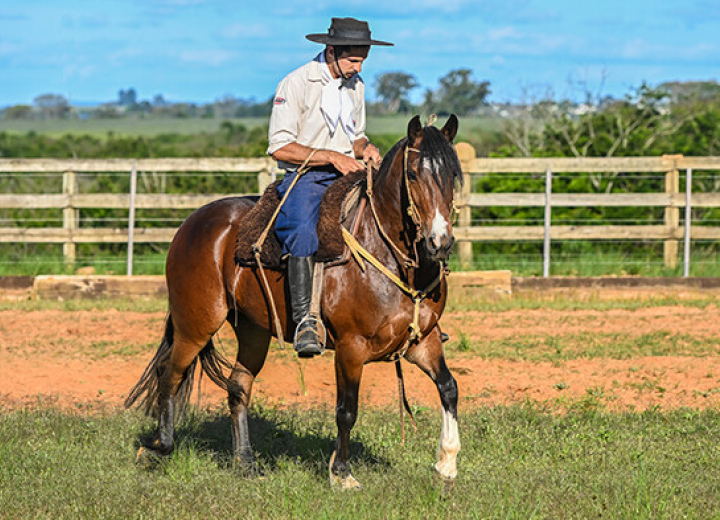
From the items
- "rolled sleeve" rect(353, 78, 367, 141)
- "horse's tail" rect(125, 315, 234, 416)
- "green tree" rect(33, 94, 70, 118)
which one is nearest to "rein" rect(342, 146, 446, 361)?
"rolled sleeve" rect(353, 78, 367, 141)

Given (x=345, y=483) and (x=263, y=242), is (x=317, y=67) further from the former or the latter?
(x=345, y=483)

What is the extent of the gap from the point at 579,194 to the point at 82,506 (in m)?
11.9

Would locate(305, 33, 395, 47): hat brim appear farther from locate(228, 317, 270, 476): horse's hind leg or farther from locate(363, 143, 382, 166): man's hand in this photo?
locate(228, 317, 270, 476): horse's hind leg

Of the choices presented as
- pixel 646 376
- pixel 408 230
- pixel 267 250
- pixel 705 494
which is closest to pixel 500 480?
pixel 705 494

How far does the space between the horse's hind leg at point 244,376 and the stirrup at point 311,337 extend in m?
1.09

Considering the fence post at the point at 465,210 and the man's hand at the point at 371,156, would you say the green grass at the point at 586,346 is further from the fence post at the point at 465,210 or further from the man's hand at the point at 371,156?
the fence post at the point at 465,210

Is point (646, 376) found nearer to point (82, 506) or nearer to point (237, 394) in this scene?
point (237, 394)

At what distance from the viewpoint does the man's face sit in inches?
249

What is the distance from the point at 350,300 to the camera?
6098mm

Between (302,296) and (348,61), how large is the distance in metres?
1.52

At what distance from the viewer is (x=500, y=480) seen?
6121 millimetres

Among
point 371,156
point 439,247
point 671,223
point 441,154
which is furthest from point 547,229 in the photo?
point 439,247

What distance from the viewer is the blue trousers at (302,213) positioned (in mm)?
6227

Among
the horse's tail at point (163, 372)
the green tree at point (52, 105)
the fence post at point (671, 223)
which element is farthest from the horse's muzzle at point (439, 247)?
the green tree at point (52, 105)
